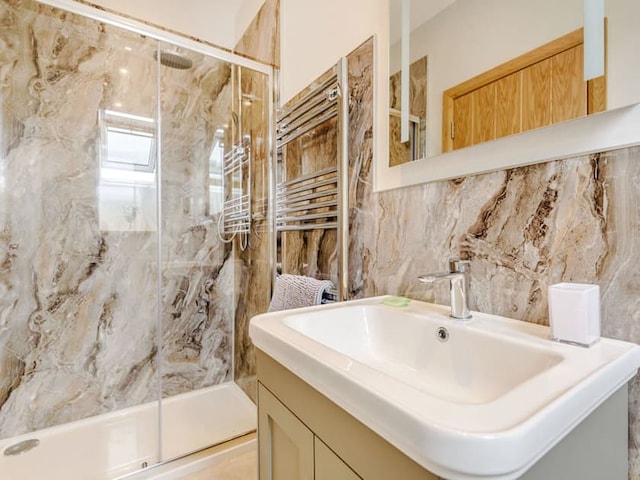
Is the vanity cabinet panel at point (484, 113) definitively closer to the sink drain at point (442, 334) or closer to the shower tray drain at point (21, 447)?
the sink drain at point (442, 334)

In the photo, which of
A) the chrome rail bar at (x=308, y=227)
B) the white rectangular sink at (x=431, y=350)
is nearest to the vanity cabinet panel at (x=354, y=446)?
the white rectangular sink at (x=431, y=350)

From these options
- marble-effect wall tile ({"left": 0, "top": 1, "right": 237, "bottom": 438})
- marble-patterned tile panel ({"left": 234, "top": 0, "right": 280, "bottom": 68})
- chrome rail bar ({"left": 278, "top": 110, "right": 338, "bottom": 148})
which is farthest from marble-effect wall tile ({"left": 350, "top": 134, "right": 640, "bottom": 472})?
marble-effect wall tile ({"left": 0, "top": 1, "right": 237, "bottom": 438})

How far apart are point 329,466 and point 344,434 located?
8 centimetres

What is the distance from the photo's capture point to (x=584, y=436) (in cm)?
47

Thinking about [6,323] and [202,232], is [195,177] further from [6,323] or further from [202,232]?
[6,323]

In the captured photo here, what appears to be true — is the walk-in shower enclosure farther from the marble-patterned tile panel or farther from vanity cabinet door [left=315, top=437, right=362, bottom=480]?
vanity cabinet door [left=315, top=437, right=362, bottom=480]

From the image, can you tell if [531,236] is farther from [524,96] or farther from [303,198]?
[303,198]

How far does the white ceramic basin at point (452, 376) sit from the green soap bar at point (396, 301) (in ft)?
0.07

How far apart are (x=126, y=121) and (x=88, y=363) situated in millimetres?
1459

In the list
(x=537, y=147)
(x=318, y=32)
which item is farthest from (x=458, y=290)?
(x=318, y=32)

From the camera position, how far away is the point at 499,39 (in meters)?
0.79

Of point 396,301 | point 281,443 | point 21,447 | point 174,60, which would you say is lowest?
point 21,447

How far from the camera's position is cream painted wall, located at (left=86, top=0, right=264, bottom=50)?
1980 millimetres

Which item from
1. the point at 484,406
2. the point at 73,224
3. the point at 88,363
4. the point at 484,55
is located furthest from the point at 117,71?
the point at 484,406
